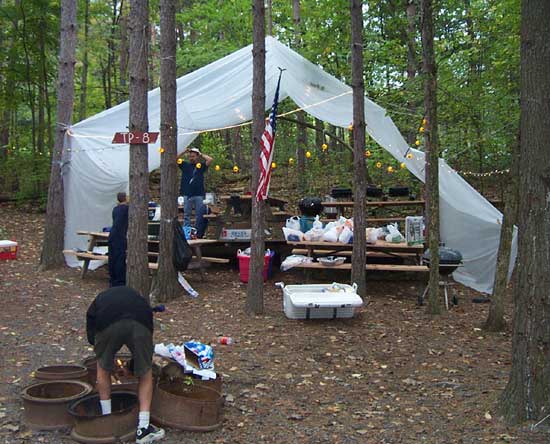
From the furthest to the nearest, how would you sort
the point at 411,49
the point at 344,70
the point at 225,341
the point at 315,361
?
the point at 344,70 → the point at 411,49 → the point at 225,341 → the point at 315,361

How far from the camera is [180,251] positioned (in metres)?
8.49

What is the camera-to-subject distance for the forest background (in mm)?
12656

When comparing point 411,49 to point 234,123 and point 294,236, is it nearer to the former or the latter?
point 234,123

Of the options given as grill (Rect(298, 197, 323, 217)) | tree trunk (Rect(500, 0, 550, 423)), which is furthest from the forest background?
tree trunk (Rect(500, 0, 550, 423))

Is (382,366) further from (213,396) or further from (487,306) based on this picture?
(487,306)

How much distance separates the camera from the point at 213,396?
4.93m

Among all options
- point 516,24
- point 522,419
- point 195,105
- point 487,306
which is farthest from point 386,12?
point 522,419

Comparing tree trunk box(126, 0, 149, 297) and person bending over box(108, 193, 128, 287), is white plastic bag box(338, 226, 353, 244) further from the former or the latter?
tree trunk box(126, 0, 149, 297)

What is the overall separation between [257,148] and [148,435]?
14.4 feet

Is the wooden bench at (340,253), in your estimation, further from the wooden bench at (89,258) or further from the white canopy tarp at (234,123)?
the wooden bench at (89,258)

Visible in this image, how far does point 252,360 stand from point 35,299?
144 inches

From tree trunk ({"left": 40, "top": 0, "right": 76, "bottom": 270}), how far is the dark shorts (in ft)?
21.2

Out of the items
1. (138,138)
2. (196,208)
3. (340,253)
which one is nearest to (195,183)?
(196,208)

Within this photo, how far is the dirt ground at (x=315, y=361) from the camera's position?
471cm
